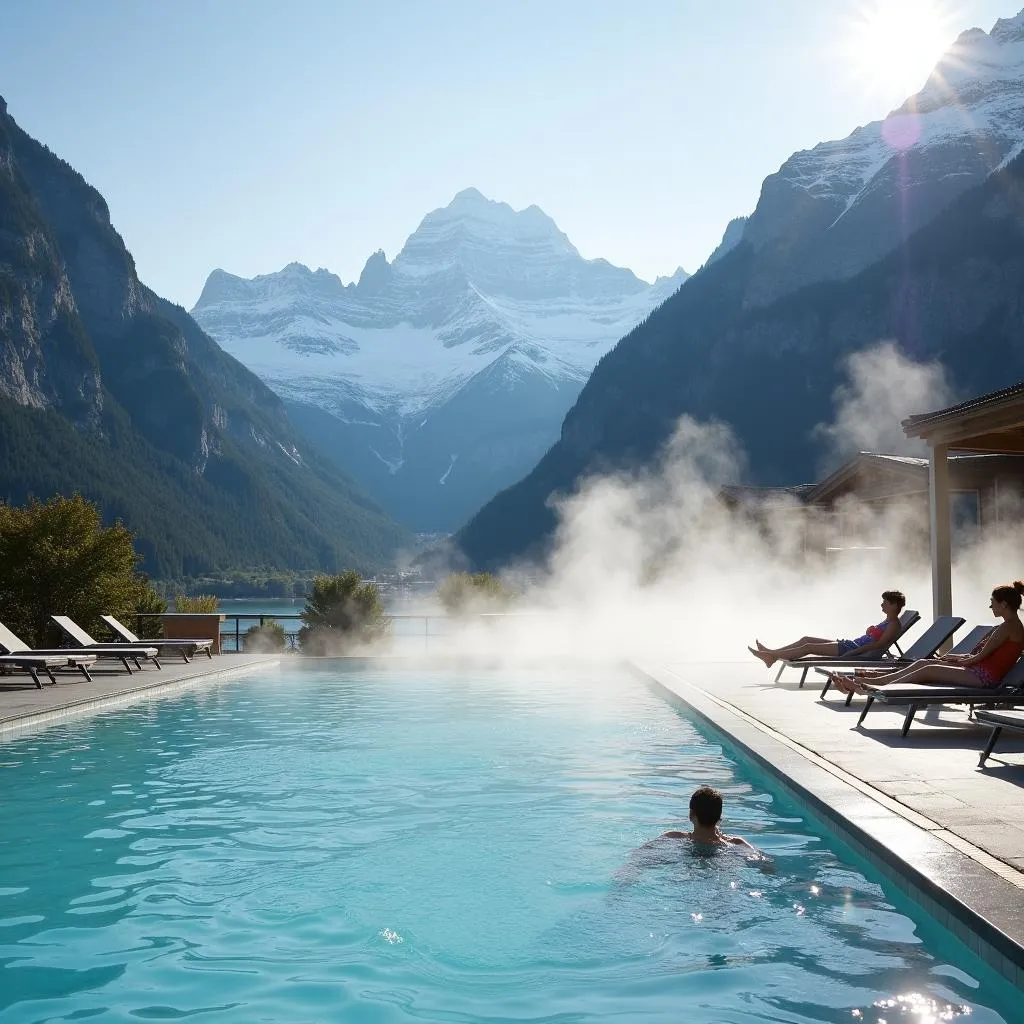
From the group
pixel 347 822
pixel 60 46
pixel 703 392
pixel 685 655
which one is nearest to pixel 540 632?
pixel 685 655

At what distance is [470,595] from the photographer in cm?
2656

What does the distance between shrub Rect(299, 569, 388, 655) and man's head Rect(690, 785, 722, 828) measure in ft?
59.3

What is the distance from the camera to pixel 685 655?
51.2ft

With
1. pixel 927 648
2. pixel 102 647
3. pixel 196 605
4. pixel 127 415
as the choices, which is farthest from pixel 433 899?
pixel 127 415

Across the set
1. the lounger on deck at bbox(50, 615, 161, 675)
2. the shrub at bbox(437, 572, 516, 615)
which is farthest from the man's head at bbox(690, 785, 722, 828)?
the shrub at bbox(437, 572, 516, 615)

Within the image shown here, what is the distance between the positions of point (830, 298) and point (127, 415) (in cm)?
7053

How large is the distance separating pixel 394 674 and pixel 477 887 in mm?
10482

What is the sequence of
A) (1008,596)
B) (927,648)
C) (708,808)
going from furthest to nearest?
(927,648) → (1008,596) → (708,808)

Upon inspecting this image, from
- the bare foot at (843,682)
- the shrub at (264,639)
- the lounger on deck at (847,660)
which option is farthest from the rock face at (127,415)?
the bare foot at (843,682)

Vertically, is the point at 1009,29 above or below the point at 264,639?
above

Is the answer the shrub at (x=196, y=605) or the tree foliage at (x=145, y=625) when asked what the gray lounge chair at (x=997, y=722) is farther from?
the shrub at (x=196, y=605)

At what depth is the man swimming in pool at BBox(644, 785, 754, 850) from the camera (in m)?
5.16

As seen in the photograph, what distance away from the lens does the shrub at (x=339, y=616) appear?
2289 cm

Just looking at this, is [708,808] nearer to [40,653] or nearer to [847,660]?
[847,660]
